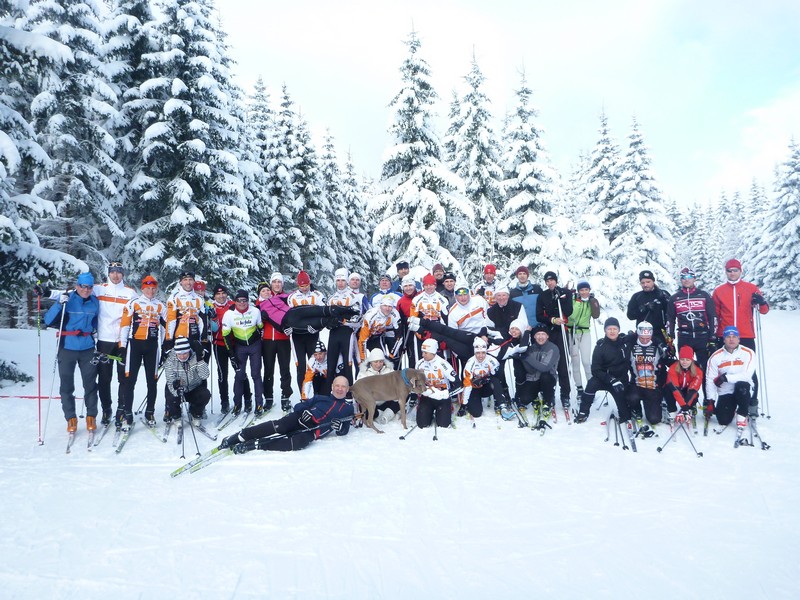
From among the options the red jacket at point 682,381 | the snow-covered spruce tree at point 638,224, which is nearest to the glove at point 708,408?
the red jacket at point 682,381

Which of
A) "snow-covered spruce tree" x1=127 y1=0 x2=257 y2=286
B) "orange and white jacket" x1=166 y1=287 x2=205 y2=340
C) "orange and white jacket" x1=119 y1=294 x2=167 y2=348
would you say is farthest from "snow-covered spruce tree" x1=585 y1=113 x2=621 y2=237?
"orange and white jacket" x1=119 y1=294 x2=167 y2=348

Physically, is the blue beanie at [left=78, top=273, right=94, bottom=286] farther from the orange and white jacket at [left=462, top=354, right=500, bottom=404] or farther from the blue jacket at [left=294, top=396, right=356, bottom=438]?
the orange and white jacket at [left=462, top=354, right=500, bottom=404]

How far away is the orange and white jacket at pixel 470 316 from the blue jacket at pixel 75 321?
5.60 meters

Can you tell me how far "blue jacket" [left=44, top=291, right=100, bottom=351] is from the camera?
6727 millimetres

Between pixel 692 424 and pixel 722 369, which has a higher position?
pixel 722 369

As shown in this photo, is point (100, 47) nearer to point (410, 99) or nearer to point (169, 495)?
point (410, 99)

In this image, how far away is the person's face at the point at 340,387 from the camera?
23.0 feet

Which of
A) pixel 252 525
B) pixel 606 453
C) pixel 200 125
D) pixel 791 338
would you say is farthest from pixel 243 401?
pixel 791 338

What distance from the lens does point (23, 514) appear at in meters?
4.63

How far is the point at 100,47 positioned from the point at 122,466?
13116 millimetres

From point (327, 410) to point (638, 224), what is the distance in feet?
76.7

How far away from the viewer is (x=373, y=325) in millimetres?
8289

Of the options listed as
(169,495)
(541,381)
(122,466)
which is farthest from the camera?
(541,381)

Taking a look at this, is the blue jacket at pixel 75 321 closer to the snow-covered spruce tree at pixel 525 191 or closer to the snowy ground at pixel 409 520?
the snowy ground at pixel 409 520
